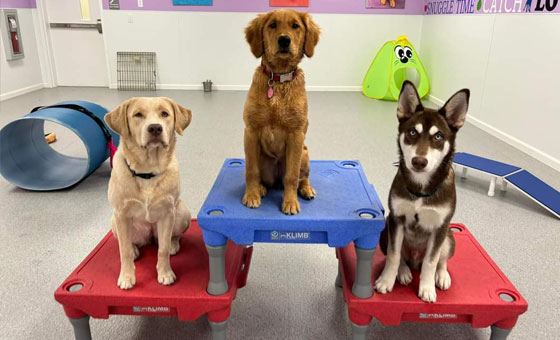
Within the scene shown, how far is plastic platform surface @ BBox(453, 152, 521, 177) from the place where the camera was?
11.3 feet

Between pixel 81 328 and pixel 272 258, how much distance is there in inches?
45.8

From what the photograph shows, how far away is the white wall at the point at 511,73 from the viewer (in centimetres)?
418

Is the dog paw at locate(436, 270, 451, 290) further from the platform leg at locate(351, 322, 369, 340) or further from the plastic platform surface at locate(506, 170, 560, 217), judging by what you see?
the plastic platform surface at locate(506, 170, 560, 217)

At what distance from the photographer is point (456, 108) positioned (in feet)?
5.11

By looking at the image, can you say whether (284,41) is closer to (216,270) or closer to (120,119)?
(120,119)

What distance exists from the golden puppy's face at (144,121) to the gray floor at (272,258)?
923mm

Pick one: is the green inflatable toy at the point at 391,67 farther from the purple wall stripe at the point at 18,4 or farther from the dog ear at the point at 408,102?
the purple wall stripe at the point at 18,4

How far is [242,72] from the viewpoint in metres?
7.97

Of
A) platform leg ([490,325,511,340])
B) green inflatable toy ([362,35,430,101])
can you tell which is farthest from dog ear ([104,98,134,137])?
green inflatable toy ([362,35,430,101])

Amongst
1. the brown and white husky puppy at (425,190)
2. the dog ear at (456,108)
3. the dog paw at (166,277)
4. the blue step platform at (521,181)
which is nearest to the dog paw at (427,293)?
the brown and white husky puppy at (425,190)

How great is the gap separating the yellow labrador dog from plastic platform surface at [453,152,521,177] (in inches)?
105

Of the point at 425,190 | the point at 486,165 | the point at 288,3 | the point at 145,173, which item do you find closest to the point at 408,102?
the point at 425,190

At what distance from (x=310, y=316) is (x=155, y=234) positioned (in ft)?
2.81

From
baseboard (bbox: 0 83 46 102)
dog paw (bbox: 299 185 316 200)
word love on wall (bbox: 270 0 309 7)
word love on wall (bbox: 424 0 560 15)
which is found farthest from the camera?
word love on wall (bbox: 270 0 309 7)
